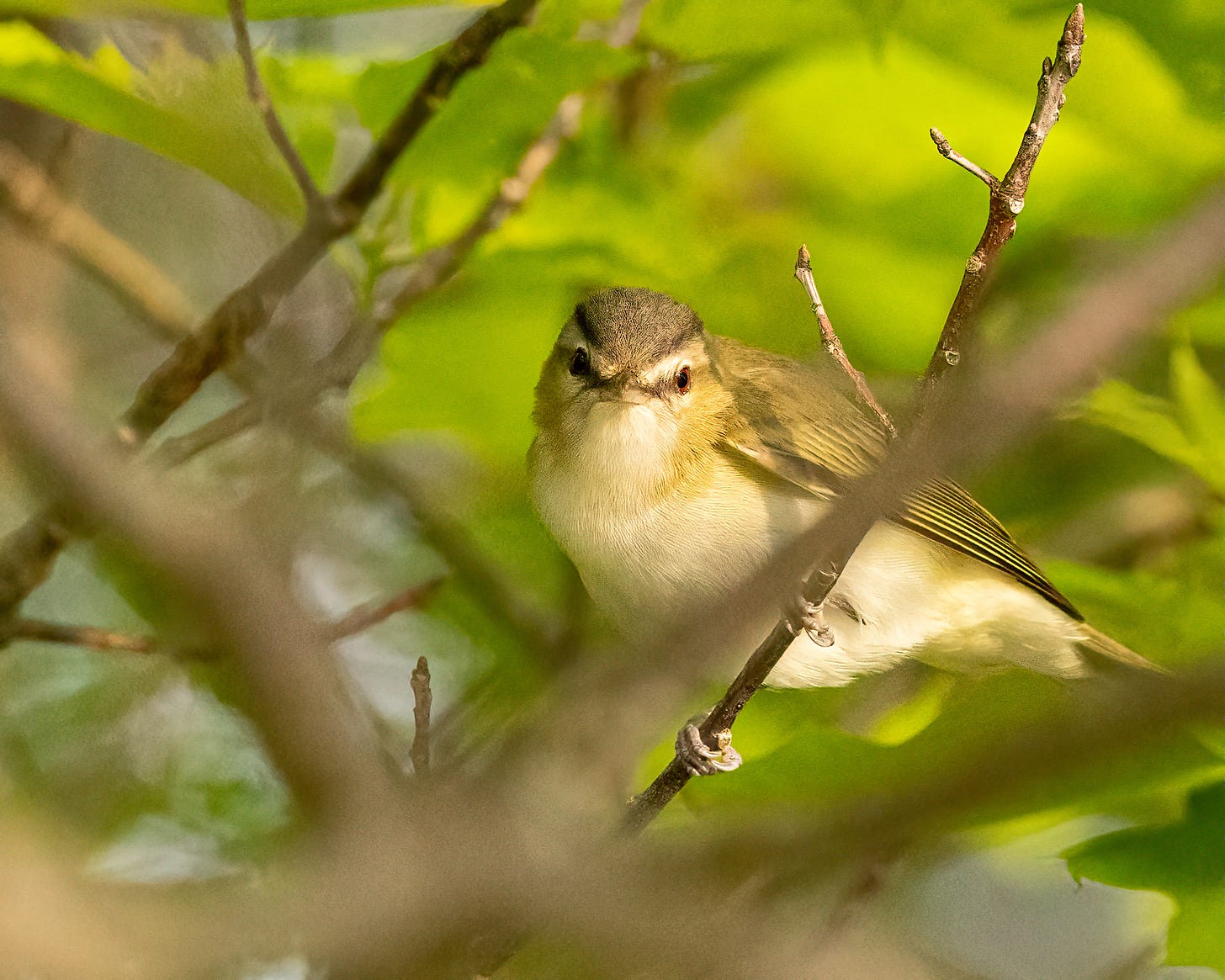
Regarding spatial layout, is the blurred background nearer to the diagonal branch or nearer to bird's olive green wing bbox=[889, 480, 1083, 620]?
bird's olive green wing bbox=[889, 480, 1083, 620]

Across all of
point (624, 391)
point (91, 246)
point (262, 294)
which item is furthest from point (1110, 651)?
point (91, 246)

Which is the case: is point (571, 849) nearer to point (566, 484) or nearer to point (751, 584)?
point (751, 584)

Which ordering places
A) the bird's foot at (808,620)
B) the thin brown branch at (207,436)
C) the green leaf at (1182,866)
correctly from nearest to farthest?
the bird's foot at (808,620) < the green leaf at (1182,866) < the thin brown branch at (207,436)

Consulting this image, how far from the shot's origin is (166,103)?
2.05 meters

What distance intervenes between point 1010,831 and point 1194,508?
2.96ft

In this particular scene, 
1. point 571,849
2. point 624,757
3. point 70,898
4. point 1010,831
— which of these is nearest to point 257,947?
point 70,898

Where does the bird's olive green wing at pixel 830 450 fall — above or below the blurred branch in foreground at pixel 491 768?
above

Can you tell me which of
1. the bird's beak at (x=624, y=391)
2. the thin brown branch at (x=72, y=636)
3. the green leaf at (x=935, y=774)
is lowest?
the thin brown branch at (x=72, y=636)

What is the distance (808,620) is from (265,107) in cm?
112

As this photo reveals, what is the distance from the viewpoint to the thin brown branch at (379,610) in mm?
2584

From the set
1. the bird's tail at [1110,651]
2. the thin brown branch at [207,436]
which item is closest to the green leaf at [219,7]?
the thin brown branch at [207,436]

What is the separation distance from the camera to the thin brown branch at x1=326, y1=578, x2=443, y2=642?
2.58 metres

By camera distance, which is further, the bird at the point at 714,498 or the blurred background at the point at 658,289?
the bird at the point at 714,498

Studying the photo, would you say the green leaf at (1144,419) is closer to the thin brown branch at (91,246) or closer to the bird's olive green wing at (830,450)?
the bird's olive green wing at (830,450)
